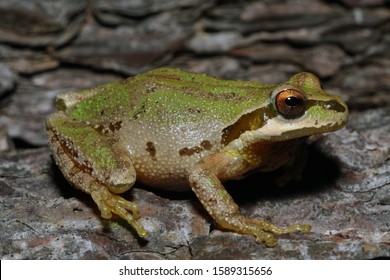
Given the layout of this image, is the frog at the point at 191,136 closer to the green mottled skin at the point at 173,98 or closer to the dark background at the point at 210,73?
the green mottled skin at the point at 173,98

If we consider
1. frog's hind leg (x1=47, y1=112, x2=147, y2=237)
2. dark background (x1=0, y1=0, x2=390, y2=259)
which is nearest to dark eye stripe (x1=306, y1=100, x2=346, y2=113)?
dark background (x1=0, y1=0, x2=390, y2=259)

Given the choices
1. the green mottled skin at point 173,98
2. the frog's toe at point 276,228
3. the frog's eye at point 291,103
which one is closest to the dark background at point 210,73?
the frog's toe at point 276,228

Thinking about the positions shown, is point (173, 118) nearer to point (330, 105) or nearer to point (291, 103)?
point (291, 103)

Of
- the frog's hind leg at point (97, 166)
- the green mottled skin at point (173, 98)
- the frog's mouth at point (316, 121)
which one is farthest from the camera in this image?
the green mottled skin at point (173, 98)

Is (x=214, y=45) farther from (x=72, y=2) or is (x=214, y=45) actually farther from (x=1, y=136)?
(x=1, y=136)

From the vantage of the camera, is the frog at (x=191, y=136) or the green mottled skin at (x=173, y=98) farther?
the green mottled skin at (x=173, y=98)

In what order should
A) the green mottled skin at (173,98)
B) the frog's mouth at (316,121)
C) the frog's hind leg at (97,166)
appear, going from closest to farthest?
the frog's mouth at (316,121)
the frog's hind leg at (97,166)
the green mottled skin at (173,98)

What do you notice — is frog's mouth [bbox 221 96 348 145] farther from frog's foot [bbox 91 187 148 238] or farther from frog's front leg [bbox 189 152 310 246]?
frog's foot [bbox 91 187 148 238]

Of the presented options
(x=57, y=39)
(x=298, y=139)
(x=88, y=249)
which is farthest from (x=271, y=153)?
(x=57, y=39)
